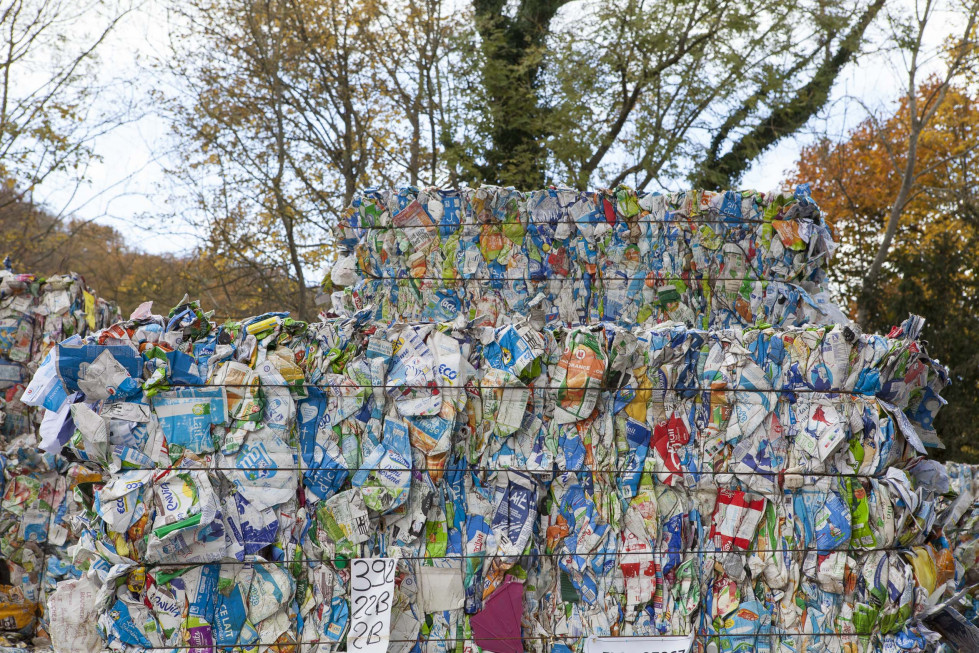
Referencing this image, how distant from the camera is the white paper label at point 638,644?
271 centimetres

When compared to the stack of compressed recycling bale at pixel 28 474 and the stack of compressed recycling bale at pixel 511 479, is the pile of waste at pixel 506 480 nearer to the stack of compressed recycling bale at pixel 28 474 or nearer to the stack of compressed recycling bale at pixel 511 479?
the stack of compressed recycling bale at pixel 511 479

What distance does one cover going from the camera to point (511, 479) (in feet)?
9.09

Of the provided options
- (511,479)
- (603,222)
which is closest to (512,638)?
(511,479)

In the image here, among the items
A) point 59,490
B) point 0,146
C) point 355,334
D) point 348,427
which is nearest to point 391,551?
point 348,427

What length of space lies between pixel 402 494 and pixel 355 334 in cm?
61

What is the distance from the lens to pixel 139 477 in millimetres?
2648

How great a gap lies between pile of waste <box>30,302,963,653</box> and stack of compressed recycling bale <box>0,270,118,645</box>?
1.33m

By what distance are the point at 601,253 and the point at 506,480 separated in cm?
165

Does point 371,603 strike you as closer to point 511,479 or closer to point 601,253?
point 511,479

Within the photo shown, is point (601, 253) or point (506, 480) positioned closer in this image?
point (506, 480)

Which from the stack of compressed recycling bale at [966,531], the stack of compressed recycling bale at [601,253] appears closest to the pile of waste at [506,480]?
the stack of compressed recycling bale at [966,531]

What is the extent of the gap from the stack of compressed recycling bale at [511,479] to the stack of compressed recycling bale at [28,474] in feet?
4.31

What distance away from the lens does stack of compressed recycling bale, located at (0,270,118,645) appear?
3.86 meters

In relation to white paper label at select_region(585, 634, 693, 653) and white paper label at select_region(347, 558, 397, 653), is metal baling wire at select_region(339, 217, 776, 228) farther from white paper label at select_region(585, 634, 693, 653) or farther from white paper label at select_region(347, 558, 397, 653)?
→ white paper label at select_region(585, 634, 693, 653)
